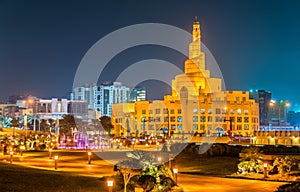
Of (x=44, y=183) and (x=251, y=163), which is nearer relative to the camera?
(x=44, y=183)

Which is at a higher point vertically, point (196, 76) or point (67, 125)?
point (196, 76)

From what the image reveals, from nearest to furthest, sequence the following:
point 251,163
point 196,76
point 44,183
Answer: point 44,183 < point 251,163 < point 196,76

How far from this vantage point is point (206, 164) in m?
30.3

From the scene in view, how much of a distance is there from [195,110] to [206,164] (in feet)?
351

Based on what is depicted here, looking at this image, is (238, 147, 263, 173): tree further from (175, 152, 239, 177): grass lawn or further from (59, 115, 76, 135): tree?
(59, 115, 76, 135): tree

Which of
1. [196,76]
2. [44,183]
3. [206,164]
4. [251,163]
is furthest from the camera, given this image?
[196,76]

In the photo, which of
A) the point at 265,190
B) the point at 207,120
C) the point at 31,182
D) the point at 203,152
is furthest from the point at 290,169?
the point at 207,120

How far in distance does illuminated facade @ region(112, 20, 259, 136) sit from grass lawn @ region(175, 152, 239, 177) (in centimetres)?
9141

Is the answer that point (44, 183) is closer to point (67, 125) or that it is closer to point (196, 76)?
point (67, 125)

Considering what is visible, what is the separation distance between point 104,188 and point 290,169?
9869 mm

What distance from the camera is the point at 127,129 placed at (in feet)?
495

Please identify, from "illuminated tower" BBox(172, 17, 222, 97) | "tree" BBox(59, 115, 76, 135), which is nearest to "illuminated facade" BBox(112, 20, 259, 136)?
"illuminated tower" BBox(172, 17, 222, 97)

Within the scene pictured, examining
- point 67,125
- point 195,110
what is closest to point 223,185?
point 67,125

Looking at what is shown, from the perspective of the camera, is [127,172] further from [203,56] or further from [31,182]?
[203,56]
